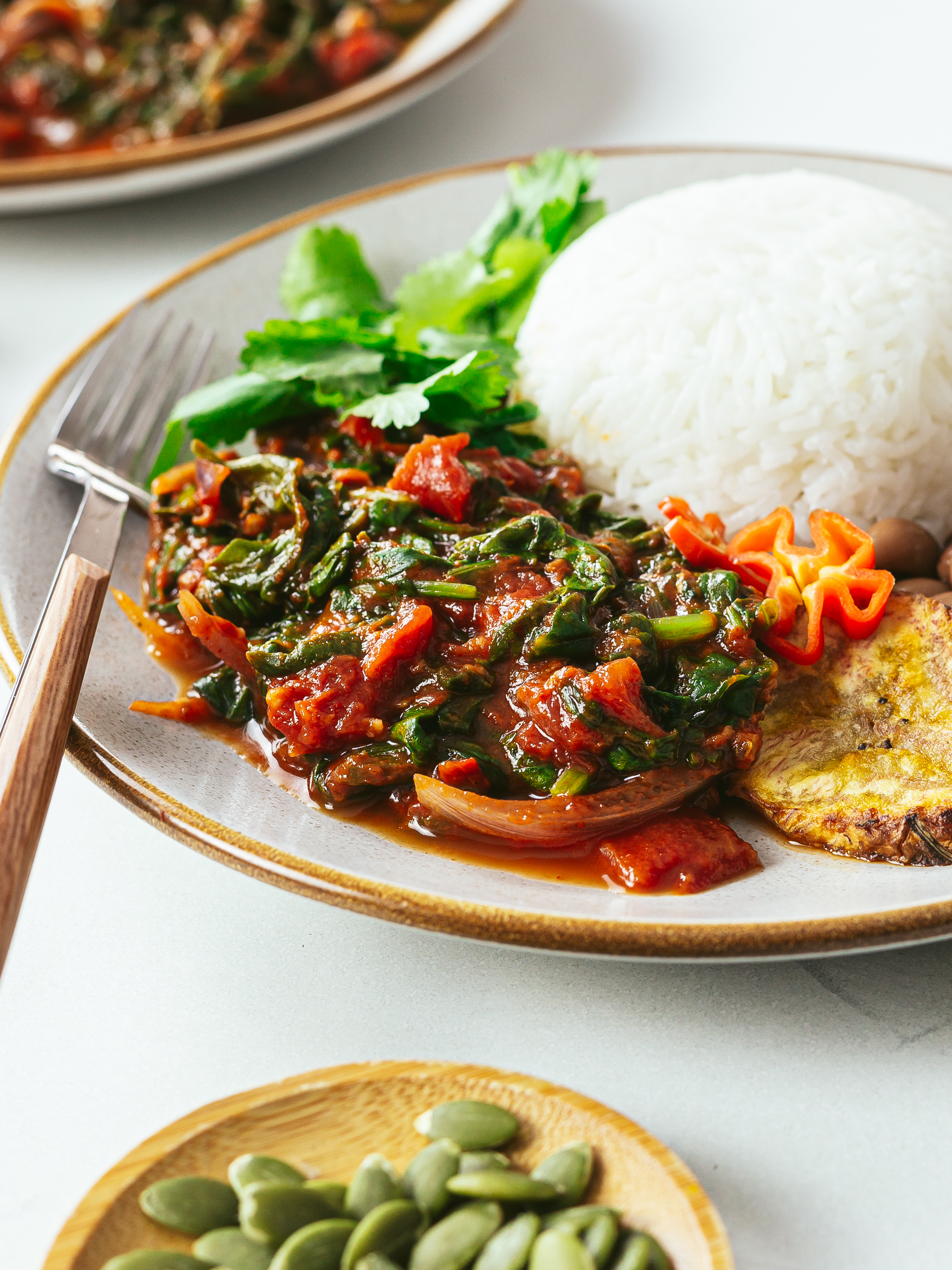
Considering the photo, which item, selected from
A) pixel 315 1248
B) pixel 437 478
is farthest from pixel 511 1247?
pixel 437 478

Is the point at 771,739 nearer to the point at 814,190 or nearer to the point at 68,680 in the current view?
the point at 68,680

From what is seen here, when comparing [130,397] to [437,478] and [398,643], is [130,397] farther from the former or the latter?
[398,643]

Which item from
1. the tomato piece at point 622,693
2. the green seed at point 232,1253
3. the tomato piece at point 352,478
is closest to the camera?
the green seed at point 232,1253

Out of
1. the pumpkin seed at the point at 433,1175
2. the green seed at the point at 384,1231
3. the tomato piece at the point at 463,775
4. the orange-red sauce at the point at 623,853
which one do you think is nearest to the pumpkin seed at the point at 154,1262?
the green seed at the point at 384,1231

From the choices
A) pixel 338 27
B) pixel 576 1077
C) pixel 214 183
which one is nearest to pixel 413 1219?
pixel 576 1077

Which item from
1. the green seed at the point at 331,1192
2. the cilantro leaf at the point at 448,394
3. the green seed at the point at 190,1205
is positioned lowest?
the green seed at the point at 190,1205

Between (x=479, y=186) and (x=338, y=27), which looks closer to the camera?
(x=479, y=186)

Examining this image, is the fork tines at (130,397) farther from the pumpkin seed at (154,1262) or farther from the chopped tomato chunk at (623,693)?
the pumpkin seed at (154,1262)
